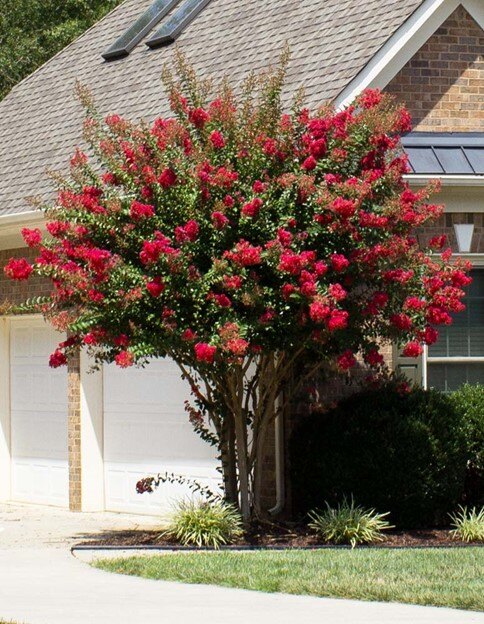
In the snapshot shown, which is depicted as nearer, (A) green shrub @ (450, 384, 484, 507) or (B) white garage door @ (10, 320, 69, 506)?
(A) green shrub @ (450, 384, 484, 507)

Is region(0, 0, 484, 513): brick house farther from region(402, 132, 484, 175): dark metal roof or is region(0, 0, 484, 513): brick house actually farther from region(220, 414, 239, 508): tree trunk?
region(220, 414, 239, 508): tree trunk

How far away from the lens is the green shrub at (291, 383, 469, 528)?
13.5m

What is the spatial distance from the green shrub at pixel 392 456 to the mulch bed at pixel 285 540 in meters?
0.28

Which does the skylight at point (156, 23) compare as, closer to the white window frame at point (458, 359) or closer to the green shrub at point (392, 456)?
the white window frame at point (458, 359)

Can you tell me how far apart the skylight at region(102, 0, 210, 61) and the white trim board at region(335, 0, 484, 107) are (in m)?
5.11

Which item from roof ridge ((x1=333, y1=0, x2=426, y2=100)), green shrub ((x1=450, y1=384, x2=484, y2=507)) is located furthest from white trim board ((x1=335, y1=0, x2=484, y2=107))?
green shrub ((x1=450, y1=384, x2=484, y2=507))

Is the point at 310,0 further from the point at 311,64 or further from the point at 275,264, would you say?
the point at 275,264

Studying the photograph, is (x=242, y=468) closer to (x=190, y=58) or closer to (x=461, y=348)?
(x=461, y=348)

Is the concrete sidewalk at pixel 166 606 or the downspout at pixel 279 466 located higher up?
the downspout at pixel 279 466

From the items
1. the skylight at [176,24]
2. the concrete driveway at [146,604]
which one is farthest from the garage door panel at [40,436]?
the concrete driveway at [146,604]

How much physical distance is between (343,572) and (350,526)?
7.70ft

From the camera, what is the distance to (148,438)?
54.2ft

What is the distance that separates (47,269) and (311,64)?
169 inches

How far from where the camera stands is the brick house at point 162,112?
15.0m
